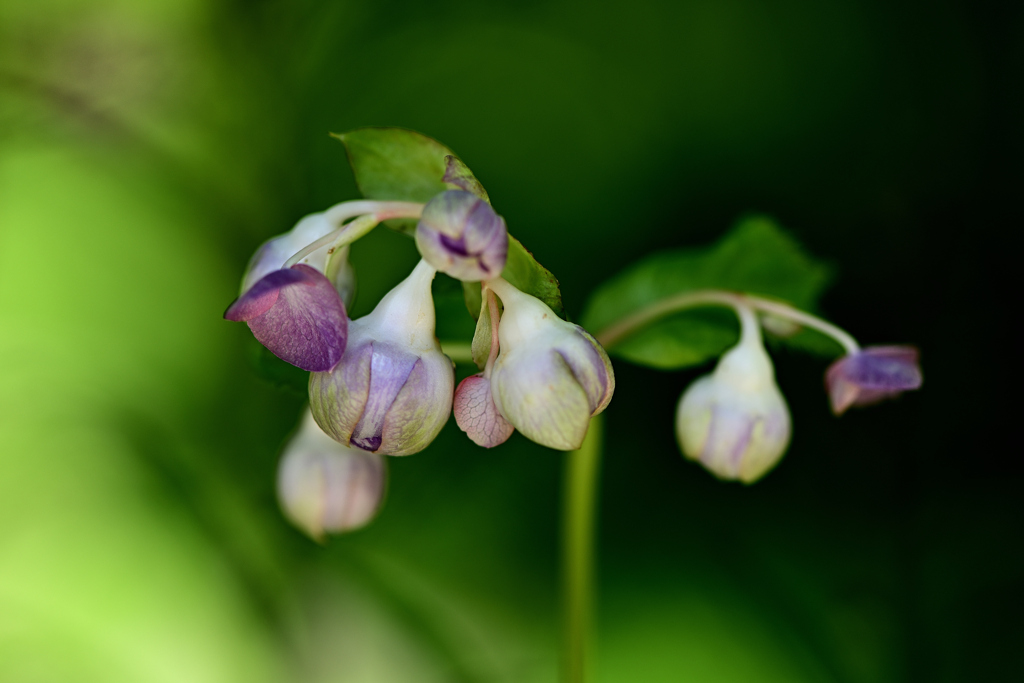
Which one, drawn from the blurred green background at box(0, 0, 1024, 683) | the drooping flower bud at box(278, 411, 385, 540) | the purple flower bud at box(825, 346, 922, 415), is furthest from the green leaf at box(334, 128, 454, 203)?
the blurred green background at box(0, 0, 1024, 683)

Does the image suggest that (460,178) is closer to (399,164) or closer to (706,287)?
(399,164)

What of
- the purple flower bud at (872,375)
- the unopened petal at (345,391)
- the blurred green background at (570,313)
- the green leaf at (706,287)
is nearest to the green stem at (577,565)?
the green leaf at (706,287)

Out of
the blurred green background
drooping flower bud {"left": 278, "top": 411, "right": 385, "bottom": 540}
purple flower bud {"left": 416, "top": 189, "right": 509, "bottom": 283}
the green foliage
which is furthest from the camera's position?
the blurred green background

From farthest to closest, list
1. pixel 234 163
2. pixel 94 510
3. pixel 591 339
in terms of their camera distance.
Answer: pixel 234 163 < pixel 94 510 < pixel 591 339

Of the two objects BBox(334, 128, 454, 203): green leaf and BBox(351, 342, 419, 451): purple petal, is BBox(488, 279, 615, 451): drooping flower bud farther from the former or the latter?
BBox(334, 128, 454, 203): green leaf

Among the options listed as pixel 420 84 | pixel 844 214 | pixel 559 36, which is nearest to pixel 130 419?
pixel 420 84

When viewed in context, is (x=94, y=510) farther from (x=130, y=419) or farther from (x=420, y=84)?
(x=420, y=84)
